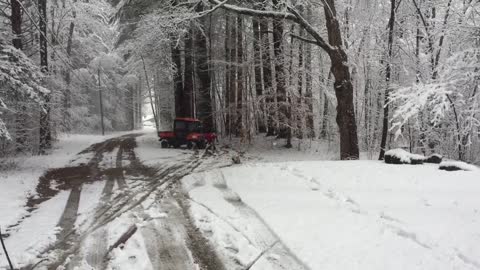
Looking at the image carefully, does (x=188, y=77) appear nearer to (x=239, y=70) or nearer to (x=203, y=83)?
(x=203, y=83)

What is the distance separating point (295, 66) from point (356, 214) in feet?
46.9

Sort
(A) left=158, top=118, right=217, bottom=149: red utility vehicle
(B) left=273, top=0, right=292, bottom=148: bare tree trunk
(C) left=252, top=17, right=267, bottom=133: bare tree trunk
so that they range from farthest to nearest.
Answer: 1. (A) left=158, top=118, right=217, bottom=149: red utility vehicle
2. (C) left=252, top=17, right=267, bottom=133: bare tree trunk
3. (B) left=273, top=0, right=292, bottom=148: bare tree trunk

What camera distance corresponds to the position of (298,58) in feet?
68.8

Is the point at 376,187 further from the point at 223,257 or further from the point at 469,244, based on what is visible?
the point at 223,257

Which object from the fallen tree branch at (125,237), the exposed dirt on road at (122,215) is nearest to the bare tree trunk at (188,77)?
the exposed dirt on road at (122,215)

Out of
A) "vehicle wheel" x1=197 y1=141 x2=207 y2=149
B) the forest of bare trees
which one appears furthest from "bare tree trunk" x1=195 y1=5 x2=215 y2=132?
"vehicle wheel" x1=197 y1=141 x2=207 y2=149

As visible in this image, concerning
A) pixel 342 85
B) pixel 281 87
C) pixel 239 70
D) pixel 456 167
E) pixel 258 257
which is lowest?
pixel 258 257

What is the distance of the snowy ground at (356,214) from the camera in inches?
212

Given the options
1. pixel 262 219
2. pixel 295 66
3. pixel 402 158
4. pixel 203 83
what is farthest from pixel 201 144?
pixel 262 219

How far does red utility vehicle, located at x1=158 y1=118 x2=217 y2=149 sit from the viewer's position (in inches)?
838

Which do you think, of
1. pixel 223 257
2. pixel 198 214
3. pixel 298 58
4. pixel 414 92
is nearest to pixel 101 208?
pixel 198 214

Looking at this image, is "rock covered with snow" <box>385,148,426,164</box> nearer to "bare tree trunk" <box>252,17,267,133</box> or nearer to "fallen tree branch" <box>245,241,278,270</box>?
"fallen tree branch" <box>245,241,278,270</box>

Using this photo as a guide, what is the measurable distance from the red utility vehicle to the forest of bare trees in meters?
1.91

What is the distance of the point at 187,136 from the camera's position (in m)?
21.4
